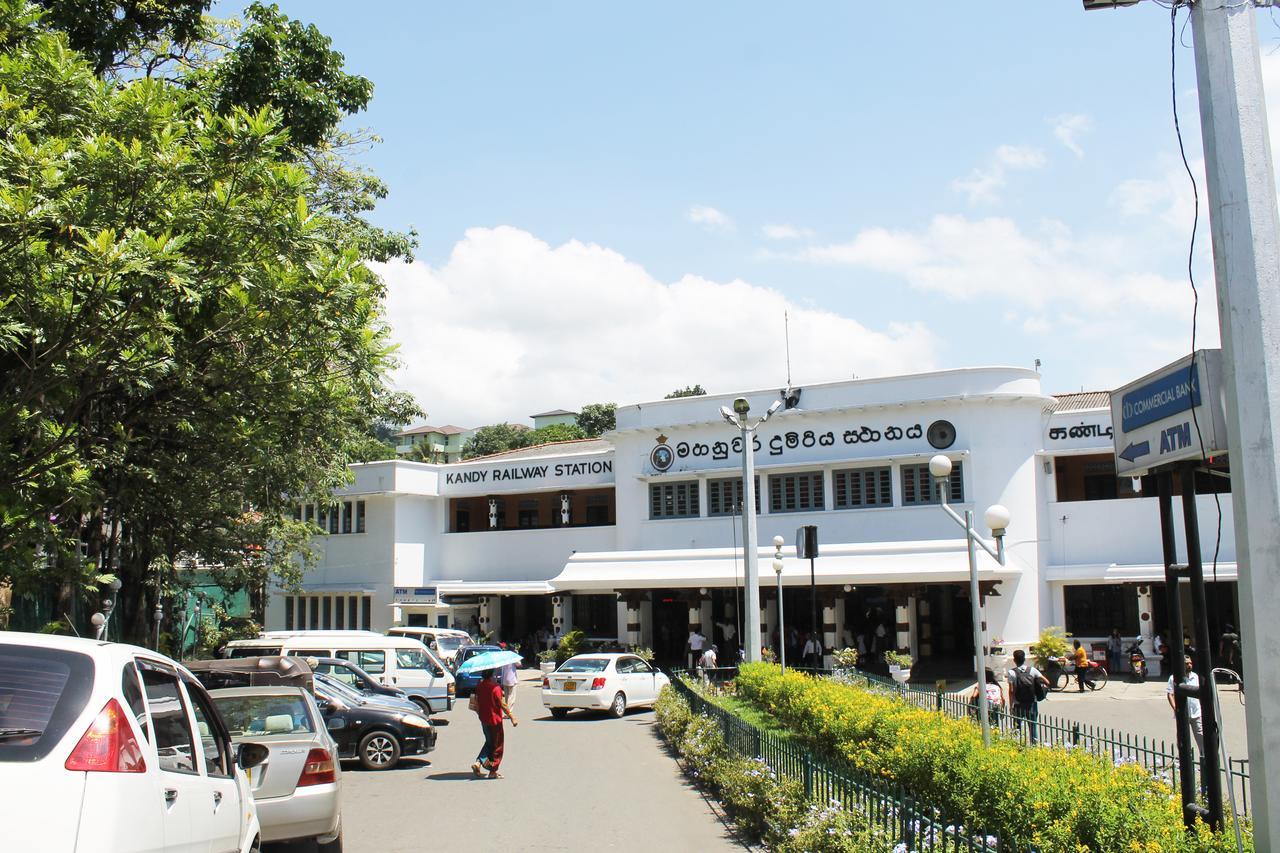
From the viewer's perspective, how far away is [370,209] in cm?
2373

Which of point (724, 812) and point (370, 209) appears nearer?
point (724, 812)

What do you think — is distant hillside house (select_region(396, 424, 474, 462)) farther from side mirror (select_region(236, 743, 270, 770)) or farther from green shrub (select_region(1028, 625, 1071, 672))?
side mirror (select_region(236, 743, 270, 770))

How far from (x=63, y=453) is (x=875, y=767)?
8002mm

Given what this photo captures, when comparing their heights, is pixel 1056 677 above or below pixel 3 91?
below

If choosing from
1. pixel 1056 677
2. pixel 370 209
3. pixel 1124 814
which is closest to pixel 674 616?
pixel 1056 677

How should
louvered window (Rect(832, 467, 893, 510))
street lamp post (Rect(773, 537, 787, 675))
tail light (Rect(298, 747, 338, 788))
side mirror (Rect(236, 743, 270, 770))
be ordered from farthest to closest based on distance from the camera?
louvered window (Rect(832, 467, 893, 510)) → street lamp post (Rect(773, 537, 787, 675)) → tail light (Rect(298, 747, 338, 788)) → side mirror (Rect(236, 743, 270, 770))

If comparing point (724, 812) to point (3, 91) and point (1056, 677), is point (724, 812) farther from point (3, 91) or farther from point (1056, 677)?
point (1056, 677)

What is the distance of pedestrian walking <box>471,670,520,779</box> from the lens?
14.5 m

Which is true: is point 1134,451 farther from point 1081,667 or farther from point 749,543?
point 1081,667

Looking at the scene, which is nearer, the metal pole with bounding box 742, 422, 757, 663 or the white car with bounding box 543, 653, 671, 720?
the metal pole with bounding box 742, 422, 757, 663

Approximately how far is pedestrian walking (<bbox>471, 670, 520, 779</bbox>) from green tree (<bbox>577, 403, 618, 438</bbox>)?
2458 inches

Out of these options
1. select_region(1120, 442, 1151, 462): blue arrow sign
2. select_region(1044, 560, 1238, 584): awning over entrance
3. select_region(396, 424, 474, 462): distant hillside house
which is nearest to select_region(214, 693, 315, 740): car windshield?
select_region(1120, 442, 1151, 462): blue arrow sign

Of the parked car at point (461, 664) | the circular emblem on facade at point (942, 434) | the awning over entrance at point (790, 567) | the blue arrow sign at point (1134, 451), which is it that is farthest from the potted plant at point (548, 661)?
the blue arrow sign at point (1134, 451)

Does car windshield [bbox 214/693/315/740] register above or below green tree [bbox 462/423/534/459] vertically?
below
